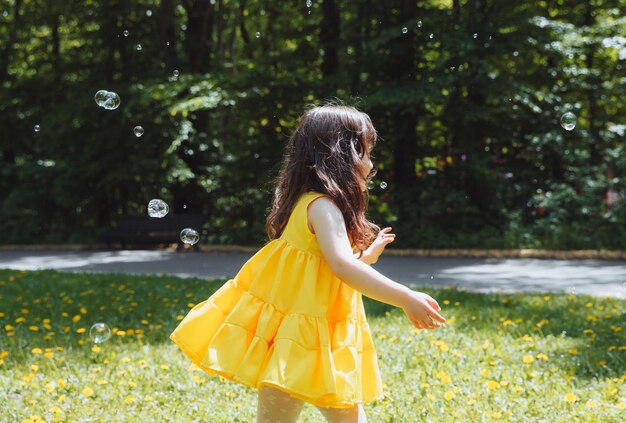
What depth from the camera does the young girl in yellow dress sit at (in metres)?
2.20

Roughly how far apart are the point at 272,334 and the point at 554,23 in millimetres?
11491

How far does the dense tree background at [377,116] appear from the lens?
484 inches

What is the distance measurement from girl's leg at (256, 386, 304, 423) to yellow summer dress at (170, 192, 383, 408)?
10 cm

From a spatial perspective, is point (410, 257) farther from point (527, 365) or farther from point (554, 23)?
point (527, 365)

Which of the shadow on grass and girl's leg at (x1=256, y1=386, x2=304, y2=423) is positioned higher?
girl's leg at (x1=256, y1=386, x2=304, y2=423)

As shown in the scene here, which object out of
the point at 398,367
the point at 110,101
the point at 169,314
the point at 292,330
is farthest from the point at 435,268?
the point at 292,330

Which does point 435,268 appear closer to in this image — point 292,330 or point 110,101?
point 110,101

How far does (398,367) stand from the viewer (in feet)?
13.8

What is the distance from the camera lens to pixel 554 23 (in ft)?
40.3

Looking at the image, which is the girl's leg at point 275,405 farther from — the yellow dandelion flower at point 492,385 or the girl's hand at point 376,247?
the yellow dandelion flower at point 492,385

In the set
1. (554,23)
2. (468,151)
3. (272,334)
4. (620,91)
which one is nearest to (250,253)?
(468,151)

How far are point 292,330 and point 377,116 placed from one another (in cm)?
1139

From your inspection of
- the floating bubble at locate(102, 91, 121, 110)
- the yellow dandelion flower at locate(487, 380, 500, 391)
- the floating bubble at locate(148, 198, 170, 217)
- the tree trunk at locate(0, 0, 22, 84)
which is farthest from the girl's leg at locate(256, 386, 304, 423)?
the tree trunk at locate(0, 0, 22, 84)

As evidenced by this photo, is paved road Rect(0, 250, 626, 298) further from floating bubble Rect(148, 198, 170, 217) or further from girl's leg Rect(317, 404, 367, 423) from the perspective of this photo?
girl's leg Rect(317, 404, 367, 423)
